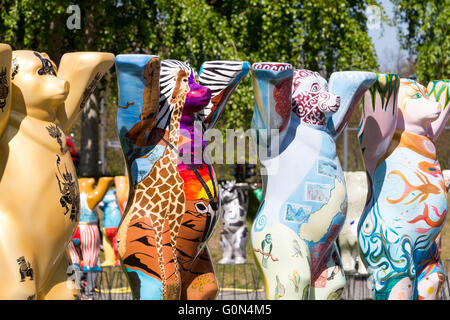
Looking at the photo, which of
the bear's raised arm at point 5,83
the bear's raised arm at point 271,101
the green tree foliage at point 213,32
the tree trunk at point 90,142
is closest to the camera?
the bear's raised arm at point 5,83

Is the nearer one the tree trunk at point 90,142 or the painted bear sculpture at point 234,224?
the painted bear sculpture at point 234,224

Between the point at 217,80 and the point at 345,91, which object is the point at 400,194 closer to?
the point at 345,91

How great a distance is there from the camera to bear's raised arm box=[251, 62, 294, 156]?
11.8 ft

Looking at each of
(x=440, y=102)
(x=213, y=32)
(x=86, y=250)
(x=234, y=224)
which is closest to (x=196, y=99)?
(x=440, y=102)

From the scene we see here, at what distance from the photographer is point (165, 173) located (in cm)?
341

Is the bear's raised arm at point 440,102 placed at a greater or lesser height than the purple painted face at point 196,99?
lesser

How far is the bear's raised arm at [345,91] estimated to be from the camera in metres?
3.95

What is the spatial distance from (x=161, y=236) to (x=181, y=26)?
483 centimetres

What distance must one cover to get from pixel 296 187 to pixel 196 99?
682 millimetres

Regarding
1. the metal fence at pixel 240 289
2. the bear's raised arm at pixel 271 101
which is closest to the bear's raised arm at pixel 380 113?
the bear's raised arm at pixel 271 101

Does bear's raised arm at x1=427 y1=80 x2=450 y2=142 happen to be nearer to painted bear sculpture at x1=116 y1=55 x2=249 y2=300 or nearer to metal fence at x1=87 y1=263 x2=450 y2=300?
painted bear sculpture at x1=116 y1=55 x2=249 y2=300

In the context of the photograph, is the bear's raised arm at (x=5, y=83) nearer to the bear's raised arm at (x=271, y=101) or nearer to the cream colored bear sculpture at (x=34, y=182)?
the cream colored bear sculpture at (x=34, y=182)
